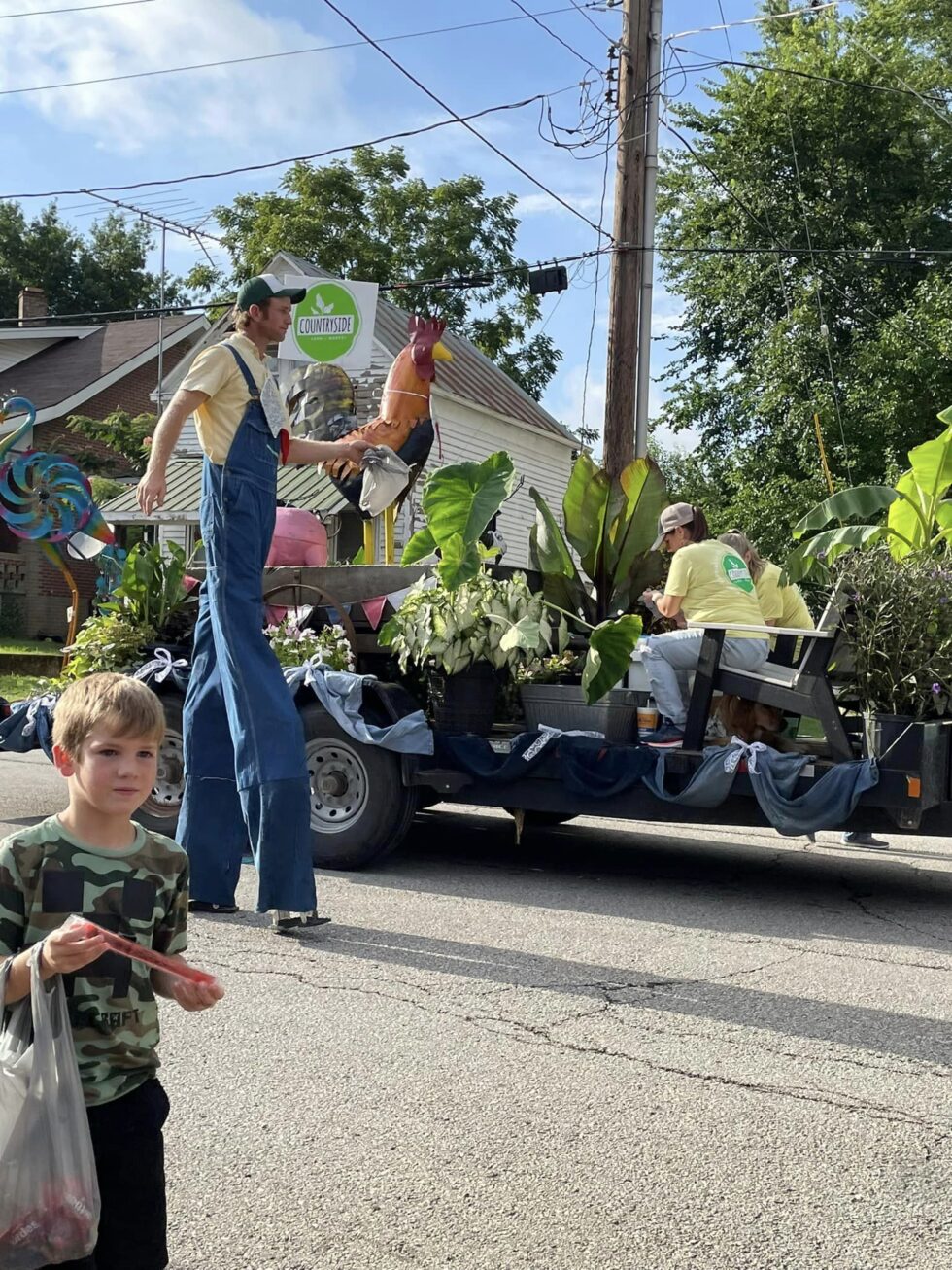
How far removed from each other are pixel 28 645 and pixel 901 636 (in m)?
22.9

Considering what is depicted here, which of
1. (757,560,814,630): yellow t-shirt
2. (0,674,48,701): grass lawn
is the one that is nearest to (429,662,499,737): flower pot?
(757,560,814,630): yellow t-shirt

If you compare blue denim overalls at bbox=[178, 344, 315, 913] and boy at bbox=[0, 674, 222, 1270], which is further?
blue denim overalls at bbox=[178, 344, 315, 913]

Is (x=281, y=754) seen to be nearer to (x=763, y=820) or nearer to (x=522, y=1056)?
(x=522, y=1056)

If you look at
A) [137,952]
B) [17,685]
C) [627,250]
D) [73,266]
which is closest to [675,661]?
[137,952]

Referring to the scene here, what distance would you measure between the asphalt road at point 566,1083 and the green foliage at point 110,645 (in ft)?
5.89

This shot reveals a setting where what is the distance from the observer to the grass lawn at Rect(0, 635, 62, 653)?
83.3 ft

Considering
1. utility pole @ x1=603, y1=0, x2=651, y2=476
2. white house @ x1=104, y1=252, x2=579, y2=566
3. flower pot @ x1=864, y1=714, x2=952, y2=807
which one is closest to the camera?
flower pot @ x1=864, y1=714, x2=952, y2=807

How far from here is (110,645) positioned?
25.9ft

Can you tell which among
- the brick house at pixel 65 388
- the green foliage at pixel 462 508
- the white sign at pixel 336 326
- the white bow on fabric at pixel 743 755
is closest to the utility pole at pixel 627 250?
the green foliage at pixel 462 508

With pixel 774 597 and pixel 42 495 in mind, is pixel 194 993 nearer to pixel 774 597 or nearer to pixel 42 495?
pixel 774 597

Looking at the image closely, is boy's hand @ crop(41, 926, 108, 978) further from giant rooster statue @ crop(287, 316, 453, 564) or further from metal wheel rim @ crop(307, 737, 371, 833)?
giant rooster statue @ crop(287, 316, 453, 564)

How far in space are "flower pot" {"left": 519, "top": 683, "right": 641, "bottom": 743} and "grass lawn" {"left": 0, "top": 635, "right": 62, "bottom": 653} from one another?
18597 millimetres

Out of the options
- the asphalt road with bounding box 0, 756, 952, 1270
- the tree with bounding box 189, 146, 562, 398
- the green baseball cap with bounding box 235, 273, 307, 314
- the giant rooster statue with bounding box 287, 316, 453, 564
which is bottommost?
the asphalt road with bounding box 0, 756, 952, 1270

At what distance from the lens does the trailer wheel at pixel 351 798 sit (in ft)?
23.5
